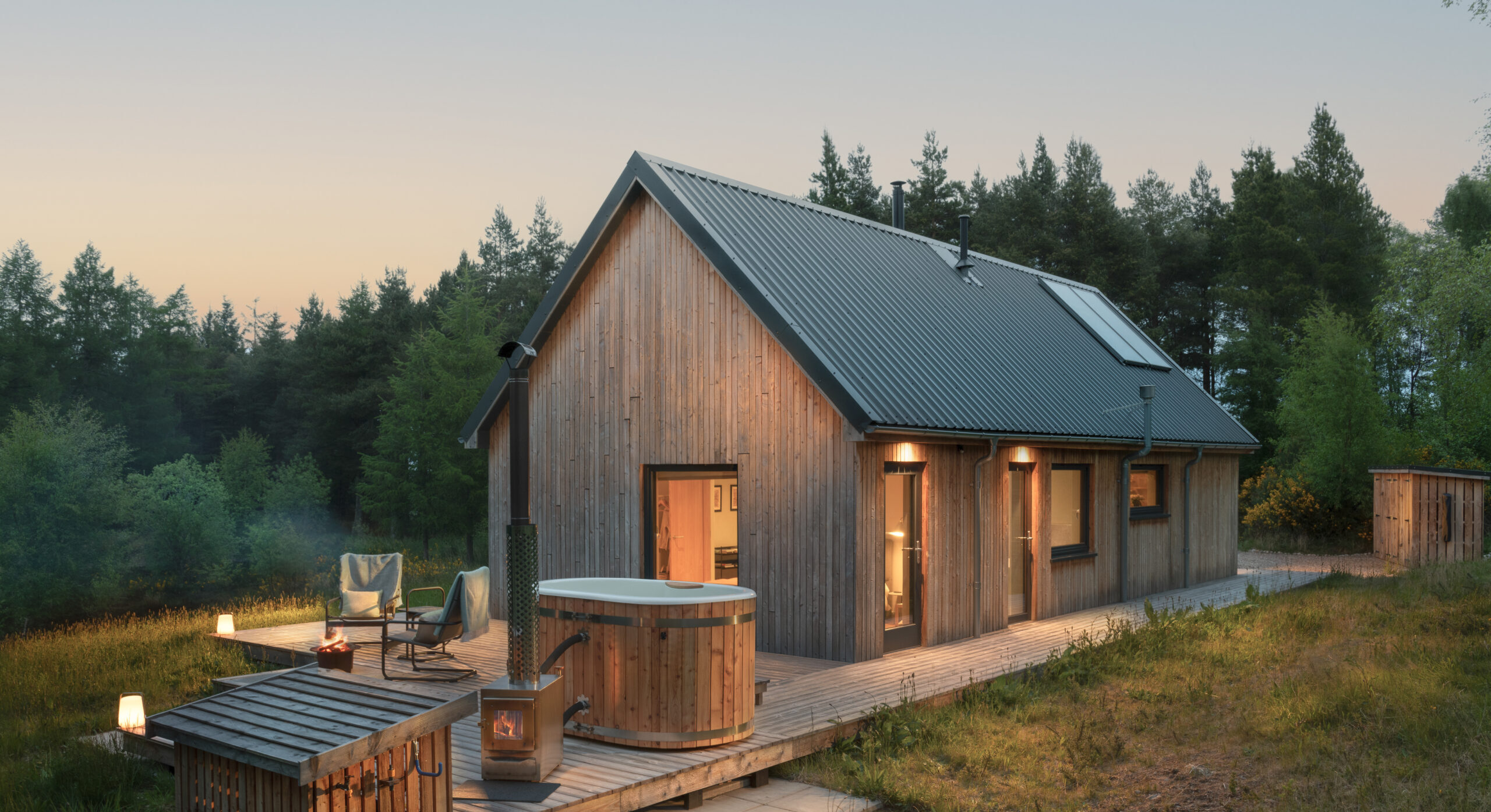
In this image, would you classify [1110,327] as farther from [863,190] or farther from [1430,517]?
[863,190]

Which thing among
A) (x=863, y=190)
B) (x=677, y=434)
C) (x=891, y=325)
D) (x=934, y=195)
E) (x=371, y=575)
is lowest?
(x=371, y=575)

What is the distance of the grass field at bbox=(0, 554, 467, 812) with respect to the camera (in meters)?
6.41

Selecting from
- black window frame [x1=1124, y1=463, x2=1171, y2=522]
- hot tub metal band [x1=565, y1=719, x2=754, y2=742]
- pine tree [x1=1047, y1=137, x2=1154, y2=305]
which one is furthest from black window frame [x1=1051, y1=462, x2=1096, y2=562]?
pine tree [x1=1047, y1=137, x2=1154, y2=305]

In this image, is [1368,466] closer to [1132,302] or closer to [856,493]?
[1132,302]

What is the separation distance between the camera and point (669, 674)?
6.20m

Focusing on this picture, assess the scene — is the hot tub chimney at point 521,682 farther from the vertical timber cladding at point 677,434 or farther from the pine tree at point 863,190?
the pine tree at point 863,190

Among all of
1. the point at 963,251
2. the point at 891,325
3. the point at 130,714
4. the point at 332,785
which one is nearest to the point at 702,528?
the point at 891,325

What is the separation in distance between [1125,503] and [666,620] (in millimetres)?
8794

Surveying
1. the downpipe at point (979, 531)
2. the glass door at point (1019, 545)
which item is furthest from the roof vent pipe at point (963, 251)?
the downpipe at point (979, 531)

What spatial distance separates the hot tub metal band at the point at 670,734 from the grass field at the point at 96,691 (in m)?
2.71

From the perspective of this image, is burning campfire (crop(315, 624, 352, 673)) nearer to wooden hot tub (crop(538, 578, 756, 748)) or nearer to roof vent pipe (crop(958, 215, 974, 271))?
wooden hot tub (crop(538, 578, 756, 748))

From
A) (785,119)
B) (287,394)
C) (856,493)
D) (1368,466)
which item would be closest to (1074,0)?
(1368,466)

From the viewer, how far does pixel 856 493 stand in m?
8.89

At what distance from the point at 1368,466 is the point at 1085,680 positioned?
14741 millimetres
